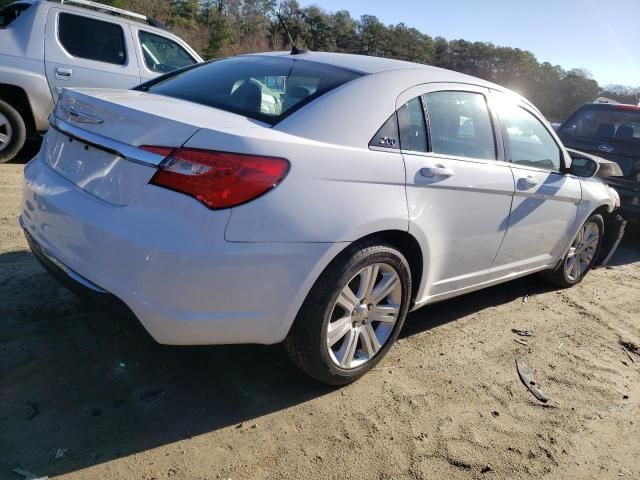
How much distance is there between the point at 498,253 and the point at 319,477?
6.62 ft

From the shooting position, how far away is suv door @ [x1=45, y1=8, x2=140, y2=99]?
6.23 metres

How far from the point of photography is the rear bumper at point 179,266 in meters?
2.12

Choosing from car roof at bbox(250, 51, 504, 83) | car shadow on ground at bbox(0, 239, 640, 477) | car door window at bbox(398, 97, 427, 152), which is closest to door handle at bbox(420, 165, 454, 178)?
car door window at bbox(398, 97, 427, 152)

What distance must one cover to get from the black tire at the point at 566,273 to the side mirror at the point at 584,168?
1.87ft

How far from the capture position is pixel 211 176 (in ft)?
6.99

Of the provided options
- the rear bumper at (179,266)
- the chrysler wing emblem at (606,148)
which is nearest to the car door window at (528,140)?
the rear bumper at (179,266)

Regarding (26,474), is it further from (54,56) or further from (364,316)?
(54,56)

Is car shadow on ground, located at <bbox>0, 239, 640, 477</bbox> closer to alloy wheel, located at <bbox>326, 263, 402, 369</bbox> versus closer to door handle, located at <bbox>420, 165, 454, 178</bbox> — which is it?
alloy wheel, located at <bbox>326, 263, 402, 369</bbox>

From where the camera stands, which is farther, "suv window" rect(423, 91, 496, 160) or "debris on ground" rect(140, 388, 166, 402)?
"suv window" rect(423, 91, 496, 160)

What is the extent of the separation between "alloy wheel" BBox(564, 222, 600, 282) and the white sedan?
1.45 m

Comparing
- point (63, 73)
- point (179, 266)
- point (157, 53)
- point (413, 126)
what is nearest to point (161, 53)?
point (157, 53)

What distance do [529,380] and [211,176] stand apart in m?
2.26

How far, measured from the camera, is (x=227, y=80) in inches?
121

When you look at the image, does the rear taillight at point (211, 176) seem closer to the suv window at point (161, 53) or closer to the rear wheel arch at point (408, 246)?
the rear wheel arch at point (408, 246)
